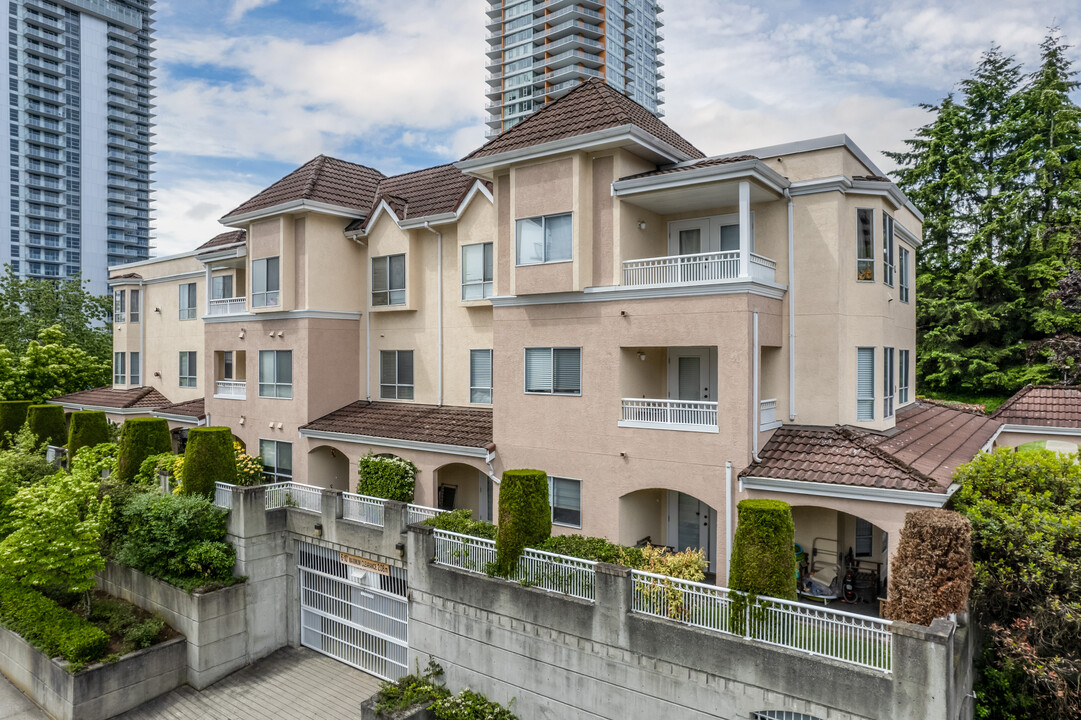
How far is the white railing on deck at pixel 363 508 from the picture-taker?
1658 centimetres

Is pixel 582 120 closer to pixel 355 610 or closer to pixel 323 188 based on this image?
pixel 323 188

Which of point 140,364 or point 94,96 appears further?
point 94,96

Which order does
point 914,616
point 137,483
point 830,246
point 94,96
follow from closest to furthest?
1. point 914,616
2. point 830,246
3. point 137,483
4. point 94,96

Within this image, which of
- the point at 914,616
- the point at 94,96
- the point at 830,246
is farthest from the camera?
the point at 94,96

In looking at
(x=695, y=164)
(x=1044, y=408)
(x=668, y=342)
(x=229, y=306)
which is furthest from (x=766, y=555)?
(x=229, y=306)

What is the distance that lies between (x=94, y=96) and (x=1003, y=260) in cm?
11902

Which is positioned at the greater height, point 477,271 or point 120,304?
point 120,304

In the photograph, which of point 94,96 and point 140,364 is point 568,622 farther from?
point 94,96

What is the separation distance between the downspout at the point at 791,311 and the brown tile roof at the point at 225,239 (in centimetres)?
2161

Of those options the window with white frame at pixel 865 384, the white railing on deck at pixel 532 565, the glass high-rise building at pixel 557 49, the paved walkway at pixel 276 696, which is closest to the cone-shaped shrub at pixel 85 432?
the paved walkway at pixel 276 696

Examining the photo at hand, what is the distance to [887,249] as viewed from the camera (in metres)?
17.0

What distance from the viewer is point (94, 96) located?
99062 millimetres

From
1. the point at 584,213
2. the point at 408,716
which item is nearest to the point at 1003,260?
the point at 584,213

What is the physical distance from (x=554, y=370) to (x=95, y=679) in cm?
1338
